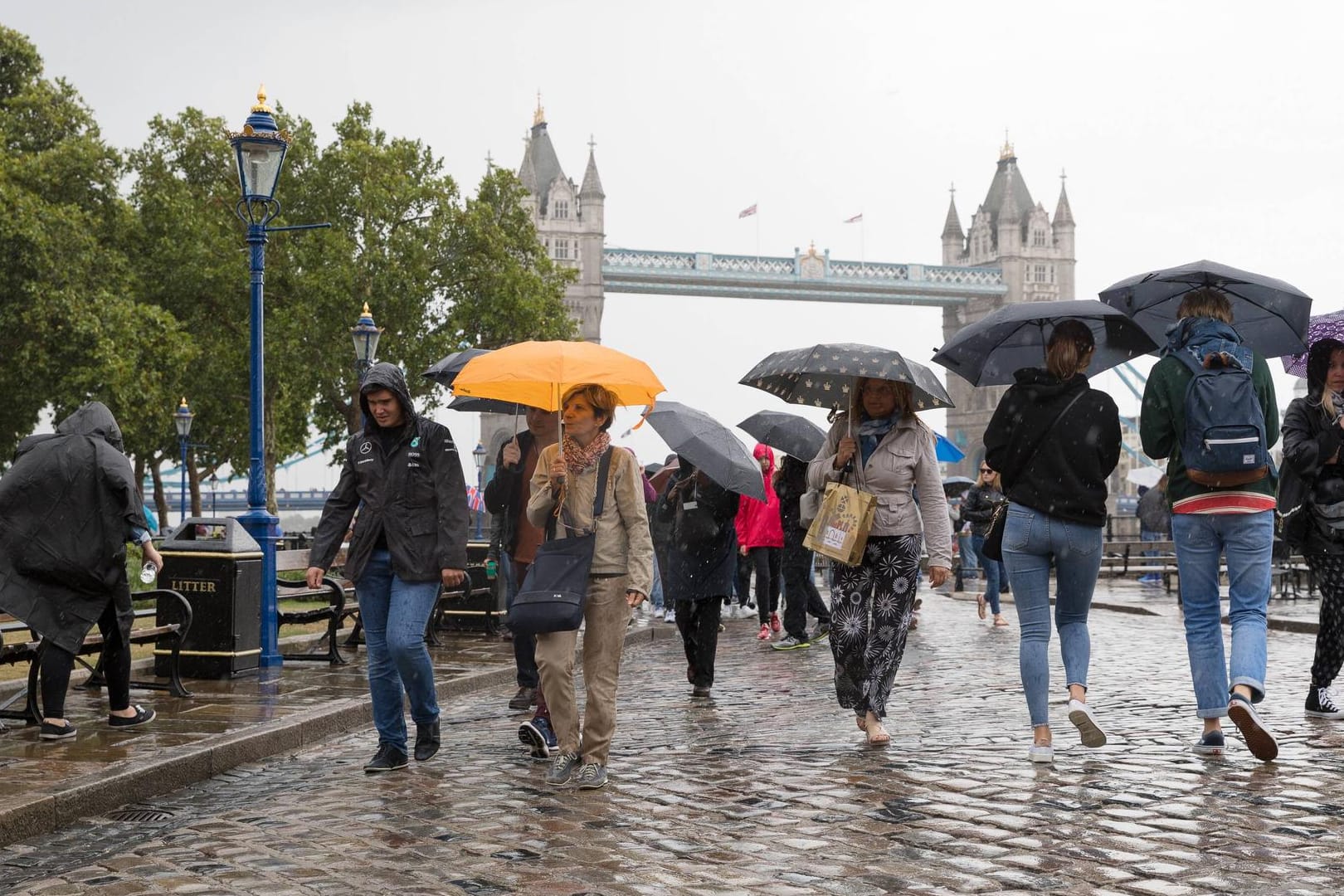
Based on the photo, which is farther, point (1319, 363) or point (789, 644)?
point (789, 644)

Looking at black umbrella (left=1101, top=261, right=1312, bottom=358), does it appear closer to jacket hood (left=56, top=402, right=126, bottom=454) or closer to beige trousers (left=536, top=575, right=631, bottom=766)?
beige trousers (left=536, top=575, right=631, bottom=766)

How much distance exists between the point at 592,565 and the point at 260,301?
5850 mm

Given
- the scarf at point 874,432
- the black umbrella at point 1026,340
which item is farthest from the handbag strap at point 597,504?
the black umbrella at point 1026,340

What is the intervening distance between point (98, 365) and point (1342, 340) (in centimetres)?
3003

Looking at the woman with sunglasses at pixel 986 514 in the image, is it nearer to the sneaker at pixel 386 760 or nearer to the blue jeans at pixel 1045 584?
the blue jeans at pixel 1045 584

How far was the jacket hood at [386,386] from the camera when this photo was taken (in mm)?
6703

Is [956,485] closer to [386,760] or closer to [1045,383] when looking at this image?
[1045,383]

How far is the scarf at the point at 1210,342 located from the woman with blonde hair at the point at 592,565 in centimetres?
242

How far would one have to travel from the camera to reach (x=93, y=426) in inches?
310

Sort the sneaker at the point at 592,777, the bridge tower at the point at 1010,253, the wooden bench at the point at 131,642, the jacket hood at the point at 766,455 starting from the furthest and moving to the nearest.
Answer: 1. the bridge tower at the point at 1010,253
2. the jacket hood at the point at 766,455
3. the wooden bench at the point at 131,642
4. the sneaker at the point at 592,777

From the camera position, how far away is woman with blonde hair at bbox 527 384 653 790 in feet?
21.2

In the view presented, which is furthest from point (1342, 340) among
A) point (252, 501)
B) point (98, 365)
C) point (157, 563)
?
point (98, 365)

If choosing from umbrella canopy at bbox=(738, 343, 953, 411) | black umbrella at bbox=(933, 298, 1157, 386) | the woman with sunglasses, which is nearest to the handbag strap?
umbrella canopy at bbox=(738, 343, 953, 411)

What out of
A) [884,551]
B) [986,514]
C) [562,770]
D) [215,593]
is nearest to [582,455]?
[562,770]
